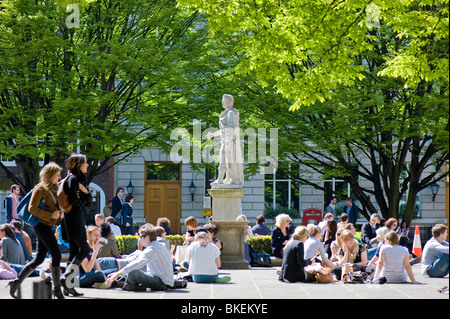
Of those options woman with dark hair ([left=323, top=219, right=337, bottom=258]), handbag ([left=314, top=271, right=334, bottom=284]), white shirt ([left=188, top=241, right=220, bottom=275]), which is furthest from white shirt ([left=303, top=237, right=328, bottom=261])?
woman with dark hair ([left=323, top=219, right=337, bottom=258])

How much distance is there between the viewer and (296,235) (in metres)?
13.1

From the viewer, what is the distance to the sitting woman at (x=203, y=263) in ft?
42.5

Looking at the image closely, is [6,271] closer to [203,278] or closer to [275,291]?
[203,278]

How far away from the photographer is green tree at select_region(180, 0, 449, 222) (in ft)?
45.7

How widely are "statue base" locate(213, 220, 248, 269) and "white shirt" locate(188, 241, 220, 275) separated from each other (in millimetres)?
3611

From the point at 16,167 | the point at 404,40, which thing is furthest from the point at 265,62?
the point at 16,167

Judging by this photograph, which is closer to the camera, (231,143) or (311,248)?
(311,248)

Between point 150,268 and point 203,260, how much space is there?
1769mm

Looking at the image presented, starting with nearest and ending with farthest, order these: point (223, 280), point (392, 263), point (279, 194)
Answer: point (392, 263) → point (223, 280) → point (279, 194)

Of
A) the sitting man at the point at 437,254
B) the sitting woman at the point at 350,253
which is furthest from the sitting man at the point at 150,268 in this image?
the sitting man at the point at 437,254

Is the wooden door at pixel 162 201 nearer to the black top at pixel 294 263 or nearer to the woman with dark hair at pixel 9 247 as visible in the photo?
the woman with dark hair at pixel 9 247

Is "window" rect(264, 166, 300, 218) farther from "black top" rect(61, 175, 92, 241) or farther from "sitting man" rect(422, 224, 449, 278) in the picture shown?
A: "black top" rect(61, 175, 92, 241)

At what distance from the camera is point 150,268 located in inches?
448

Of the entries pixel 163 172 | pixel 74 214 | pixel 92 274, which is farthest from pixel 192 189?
pixel 74 214
